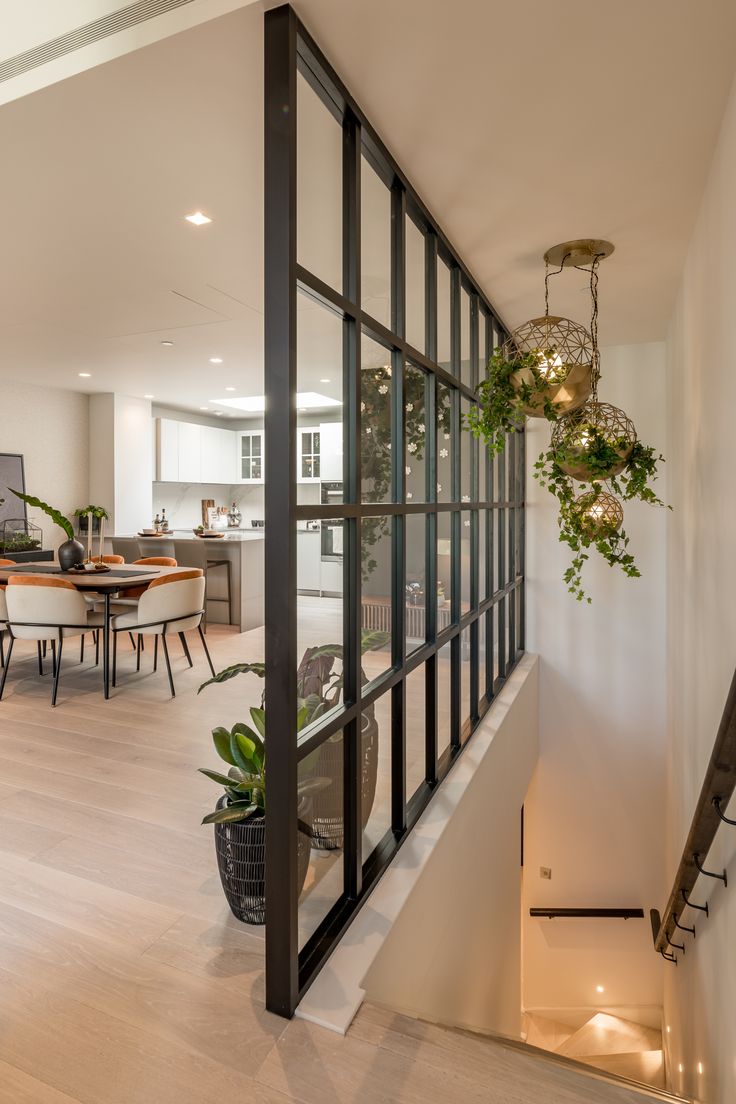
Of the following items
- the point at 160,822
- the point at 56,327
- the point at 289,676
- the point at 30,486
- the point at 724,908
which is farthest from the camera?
the point at 30,486

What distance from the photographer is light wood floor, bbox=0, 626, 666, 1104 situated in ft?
4.29

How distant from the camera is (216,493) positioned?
30.5ft

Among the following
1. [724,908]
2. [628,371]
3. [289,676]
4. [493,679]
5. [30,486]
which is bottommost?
[724,908]

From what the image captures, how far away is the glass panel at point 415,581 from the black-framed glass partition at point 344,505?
0.01 metres

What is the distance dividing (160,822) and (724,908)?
6.34 feet

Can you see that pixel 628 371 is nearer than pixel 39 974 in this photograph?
No

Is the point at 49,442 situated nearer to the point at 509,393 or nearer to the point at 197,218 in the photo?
the point at 197,218

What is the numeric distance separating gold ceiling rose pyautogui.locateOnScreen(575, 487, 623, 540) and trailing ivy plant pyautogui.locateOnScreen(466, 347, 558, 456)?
634mm

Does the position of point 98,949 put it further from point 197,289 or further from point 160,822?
point 197,289

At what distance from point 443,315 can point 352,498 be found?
131 centimetres

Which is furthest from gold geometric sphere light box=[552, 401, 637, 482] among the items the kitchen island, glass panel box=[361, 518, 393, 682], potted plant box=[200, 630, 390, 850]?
the kitchen island

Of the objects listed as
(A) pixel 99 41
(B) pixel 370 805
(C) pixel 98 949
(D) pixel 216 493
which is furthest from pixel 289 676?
(D) pixel 216 493

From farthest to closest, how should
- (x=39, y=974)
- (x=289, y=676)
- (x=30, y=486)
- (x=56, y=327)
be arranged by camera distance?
1. (x=30, y=486)
2. (x=56, y=327)
3. (x=39, y=974)
4. (x=289, y=676)

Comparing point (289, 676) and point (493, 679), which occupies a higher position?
point (289, 676)
